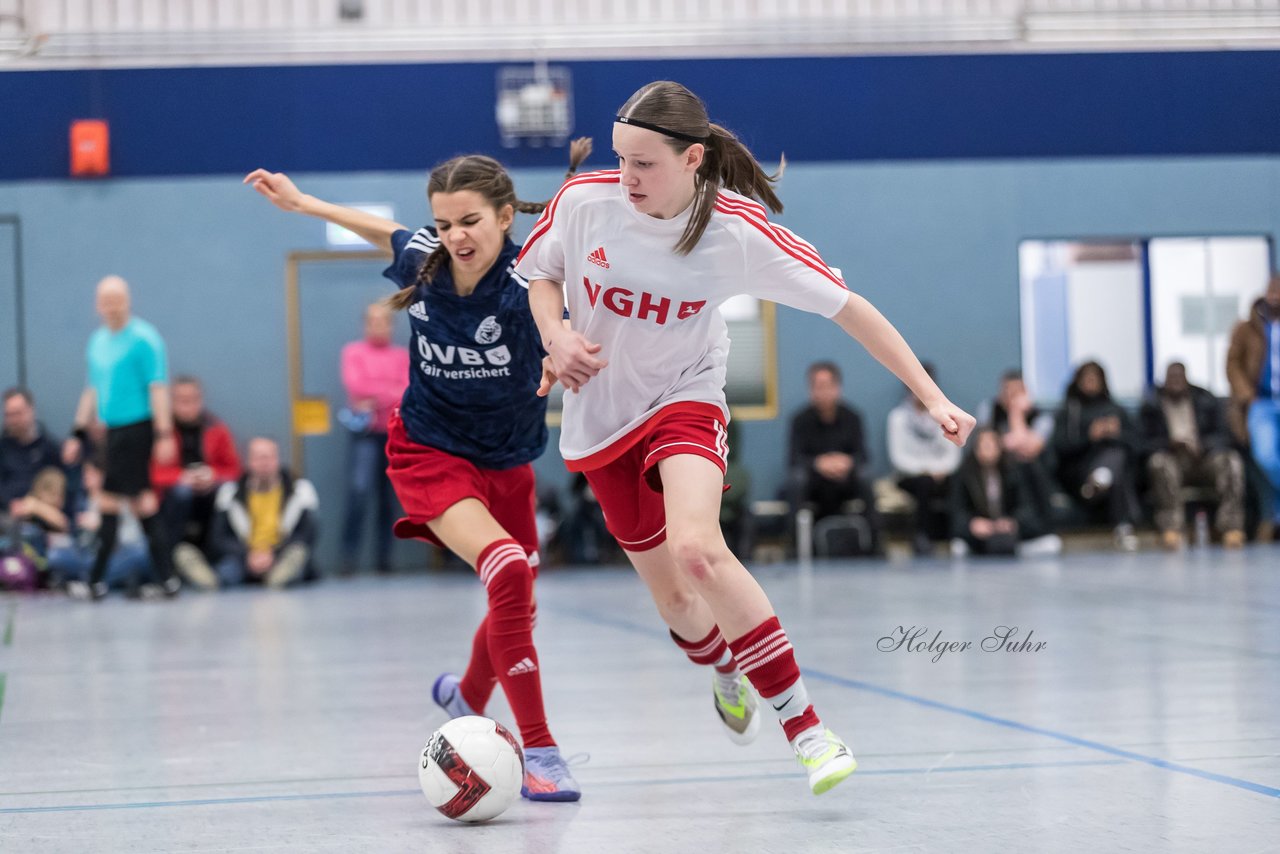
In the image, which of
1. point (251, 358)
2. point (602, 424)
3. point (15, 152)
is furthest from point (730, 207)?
point (15, 152)

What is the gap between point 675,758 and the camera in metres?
4.04

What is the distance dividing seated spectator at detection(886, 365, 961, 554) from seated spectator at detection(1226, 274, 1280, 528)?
7.04 ft

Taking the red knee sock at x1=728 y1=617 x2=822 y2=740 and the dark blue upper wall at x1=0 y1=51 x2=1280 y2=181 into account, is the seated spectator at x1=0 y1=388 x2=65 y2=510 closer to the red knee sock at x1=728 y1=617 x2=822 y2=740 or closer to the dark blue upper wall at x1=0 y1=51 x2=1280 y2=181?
the dark blue upper wall at x1=0 y1=51 x2=1280 y2=181

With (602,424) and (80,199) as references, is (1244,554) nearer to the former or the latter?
(602,424)

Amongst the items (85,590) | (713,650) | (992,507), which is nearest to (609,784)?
(713,650)

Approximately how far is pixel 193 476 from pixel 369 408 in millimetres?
1369

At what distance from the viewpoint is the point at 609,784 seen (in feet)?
12.2

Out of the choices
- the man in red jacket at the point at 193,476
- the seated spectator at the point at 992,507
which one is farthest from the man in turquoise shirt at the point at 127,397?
the seated spectator at the point at 992,507

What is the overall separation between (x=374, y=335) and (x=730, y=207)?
8.14 meters

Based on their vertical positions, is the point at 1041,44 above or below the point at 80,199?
above

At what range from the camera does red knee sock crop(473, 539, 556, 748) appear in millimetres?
3689

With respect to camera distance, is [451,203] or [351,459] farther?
[351,459]

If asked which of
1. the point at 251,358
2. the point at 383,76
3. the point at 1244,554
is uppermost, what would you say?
the point at 383,76

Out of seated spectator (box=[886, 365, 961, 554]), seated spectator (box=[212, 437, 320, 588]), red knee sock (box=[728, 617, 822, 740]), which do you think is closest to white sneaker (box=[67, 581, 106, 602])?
seated spectator (box=[212, 437, 320, 588])
